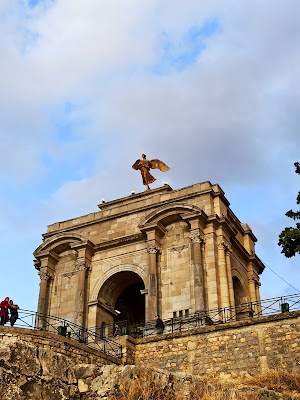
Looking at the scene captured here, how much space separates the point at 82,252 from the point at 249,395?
77.8ft

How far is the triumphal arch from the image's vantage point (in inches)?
1242

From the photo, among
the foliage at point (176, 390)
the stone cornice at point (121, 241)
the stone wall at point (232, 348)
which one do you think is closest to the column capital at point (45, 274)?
the stone cornice at point (121, 241)

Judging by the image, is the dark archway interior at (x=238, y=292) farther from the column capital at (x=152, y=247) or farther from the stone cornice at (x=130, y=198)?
the stone cornice at (x=130, y=198)

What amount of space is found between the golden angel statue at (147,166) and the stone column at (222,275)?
866 centimetres

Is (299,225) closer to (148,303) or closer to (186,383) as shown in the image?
(148,303)

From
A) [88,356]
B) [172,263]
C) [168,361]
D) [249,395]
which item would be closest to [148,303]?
[172,263]

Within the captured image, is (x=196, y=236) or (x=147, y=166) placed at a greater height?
(x=147, y=166)

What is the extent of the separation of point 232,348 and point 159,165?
1814 centimetres

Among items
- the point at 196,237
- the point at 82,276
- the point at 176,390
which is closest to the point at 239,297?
the point at 196,237

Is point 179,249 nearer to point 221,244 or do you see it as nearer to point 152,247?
point 152,247

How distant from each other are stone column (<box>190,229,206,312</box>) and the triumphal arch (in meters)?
0.05

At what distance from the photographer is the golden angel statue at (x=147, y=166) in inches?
1567

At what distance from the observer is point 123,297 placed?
127 feet

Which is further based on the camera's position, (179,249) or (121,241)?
(121,241)
